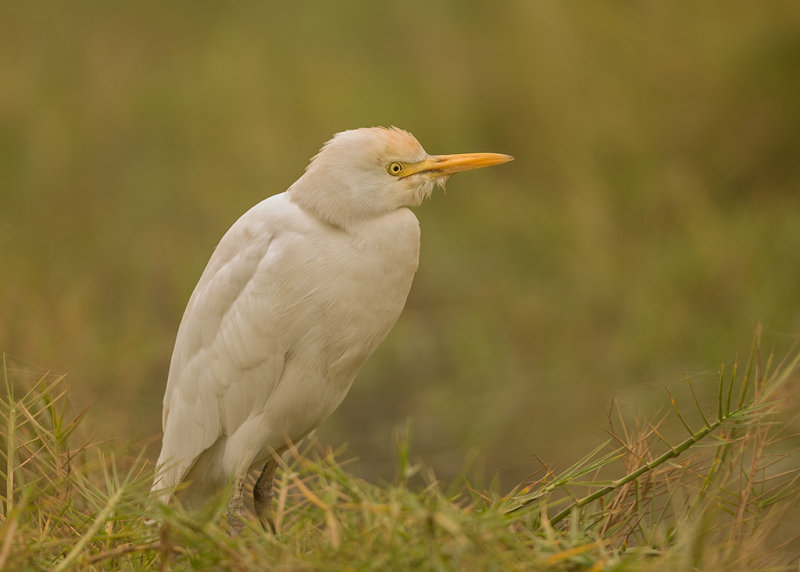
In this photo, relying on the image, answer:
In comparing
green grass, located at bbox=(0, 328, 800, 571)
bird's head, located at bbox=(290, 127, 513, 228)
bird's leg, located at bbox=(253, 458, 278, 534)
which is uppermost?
bird's head, located at bbox=(290, 127, 513, 228)

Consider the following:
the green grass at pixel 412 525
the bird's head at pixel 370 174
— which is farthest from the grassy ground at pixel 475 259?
the bird's head at pixel 370 174

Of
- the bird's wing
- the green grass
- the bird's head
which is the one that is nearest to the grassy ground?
the green grass

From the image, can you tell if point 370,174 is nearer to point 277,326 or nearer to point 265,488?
point 277,326

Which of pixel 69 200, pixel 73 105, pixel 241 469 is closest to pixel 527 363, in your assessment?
pixel 241 469

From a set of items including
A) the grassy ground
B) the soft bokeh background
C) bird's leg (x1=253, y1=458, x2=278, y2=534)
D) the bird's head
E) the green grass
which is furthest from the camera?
the soft bokeh background

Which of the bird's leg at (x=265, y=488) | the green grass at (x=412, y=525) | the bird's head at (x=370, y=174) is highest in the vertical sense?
the bird's head at (x=370, y=174)

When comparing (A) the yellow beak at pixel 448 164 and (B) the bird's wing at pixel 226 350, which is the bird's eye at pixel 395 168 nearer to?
(A) the yellow beak at pixel 448 164

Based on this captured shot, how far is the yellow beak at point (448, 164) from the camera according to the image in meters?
2.34

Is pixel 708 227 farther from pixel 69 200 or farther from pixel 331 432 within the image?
pixel 69 200

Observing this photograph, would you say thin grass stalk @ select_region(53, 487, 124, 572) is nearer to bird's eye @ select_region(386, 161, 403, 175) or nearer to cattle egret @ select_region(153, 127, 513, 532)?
cattle egret @ select_region(153, 127, 513, 532)

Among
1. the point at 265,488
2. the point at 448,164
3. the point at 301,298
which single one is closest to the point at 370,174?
the point at 448,164

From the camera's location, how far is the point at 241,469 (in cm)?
243

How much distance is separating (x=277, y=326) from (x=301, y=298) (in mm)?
98

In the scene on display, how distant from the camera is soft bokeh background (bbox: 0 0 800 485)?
448cm
